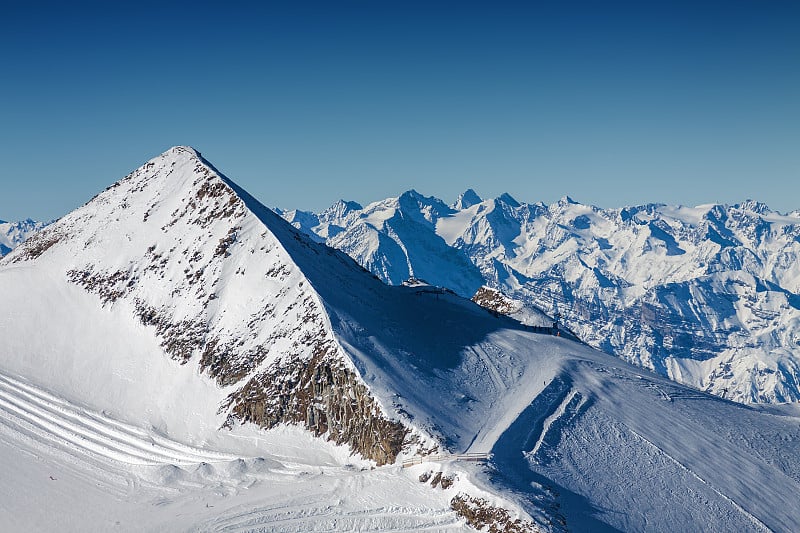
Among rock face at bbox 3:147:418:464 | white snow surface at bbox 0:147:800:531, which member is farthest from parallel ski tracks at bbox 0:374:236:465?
rock face at bbox 3:147:418:464

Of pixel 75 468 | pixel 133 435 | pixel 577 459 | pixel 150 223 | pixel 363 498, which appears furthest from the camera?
pixel 150 223

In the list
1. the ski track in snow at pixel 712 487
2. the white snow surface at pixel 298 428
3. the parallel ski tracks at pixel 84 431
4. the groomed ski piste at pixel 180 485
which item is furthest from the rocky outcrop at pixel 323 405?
the ski track in snow at pixel 712 487

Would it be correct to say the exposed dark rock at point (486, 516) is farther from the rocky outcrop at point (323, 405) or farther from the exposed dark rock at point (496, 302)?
the exposed dark rock at point (496, 302)

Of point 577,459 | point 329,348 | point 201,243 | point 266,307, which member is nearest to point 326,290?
point 266,307

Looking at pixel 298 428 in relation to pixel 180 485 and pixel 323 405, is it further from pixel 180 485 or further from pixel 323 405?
pixel 180 485

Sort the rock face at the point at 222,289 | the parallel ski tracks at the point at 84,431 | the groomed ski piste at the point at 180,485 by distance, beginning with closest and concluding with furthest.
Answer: the groomed ski piste at the point at 180,485 < the rock face at the point at 222,289 < the parallel ski tracks at the point at 84,431

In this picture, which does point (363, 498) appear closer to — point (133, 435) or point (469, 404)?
point (469, 404)
